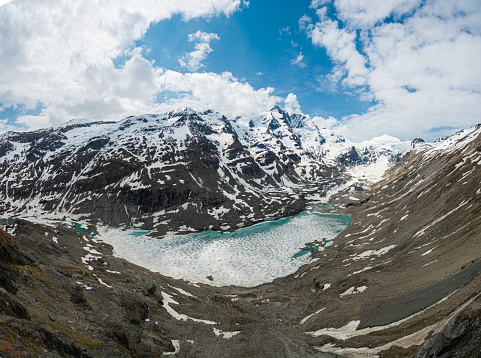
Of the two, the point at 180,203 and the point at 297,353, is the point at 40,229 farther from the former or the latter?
the point at 297,353

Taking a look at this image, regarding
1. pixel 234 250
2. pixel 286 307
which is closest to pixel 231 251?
pixel 234 250

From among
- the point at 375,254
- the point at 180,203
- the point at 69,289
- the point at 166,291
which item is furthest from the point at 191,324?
the point at 180,203

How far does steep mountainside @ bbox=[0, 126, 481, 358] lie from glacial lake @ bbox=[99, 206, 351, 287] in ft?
38.2

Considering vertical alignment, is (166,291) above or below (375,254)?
above

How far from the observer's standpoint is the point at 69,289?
1217 inches

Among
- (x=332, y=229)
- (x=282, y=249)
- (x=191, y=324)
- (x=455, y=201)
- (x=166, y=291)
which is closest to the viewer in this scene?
(x=191, y=324)

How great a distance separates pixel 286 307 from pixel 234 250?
56268mm

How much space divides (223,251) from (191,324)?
6369 centimetres

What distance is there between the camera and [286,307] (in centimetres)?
5062

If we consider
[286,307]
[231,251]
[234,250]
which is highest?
[231,251]

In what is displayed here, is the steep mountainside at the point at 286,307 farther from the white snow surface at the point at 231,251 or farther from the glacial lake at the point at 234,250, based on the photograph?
the white snow surface at the point at 231,251

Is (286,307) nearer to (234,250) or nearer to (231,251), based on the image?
(231,251)

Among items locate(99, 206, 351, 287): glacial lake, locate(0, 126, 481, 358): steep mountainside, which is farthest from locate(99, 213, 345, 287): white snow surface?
locate(0, 126, 481, 358): steep mountainside

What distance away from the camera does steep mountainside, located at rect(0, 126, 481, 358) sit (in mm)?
19500
